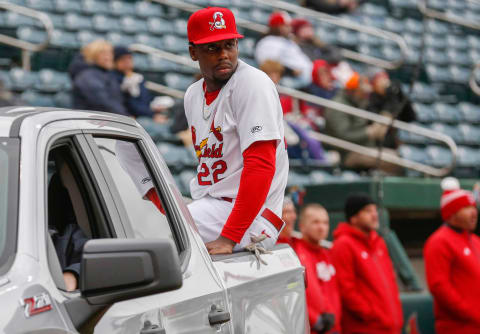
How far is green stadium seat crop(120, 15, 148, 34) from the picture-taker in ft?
46.3

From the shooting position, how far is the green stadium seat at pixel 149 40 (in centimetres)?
1385

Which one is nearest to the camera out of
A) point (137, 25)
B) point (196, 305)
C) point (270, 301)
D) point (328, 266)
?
point (196, 305)

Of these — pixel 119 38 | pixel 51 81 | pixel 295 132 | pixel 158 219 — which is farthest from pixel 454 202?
pixel 119 38

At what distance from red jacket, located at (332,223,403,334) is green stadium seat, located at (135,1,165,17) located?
7.92 meters

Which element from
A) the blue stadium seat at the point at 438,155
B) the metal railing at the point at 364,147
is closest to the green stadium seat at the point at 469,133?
the blue stadium seat at the point at 438,155

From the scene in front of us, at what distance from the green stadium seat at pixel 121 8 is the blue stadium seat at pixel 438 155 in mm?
5111

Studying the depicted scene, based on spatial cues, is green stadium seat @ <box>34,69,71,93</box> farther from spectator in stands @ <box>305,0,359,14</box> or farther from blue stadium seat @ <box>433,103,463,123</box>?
blue stadium seat @ <box>433,103,463,123</box>

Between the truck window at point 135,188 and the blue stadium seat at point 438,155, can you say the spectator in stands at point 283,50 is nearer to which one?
the blue stadium seat at point 438,155

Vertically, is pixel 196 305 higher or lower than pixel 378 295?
higher

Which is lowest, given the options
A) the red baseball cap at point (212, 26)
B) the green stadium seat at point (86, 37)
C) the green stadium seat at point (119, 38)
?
the green stadium seat at point (119, 38)

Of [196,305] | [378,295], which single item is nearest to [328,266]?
[378,295]

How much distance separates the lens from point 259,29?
602 inches

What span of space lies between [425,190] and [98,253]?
8960mm

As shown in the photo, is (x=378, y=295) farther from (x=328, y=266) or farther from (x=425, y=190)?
(x=425, y=190)
